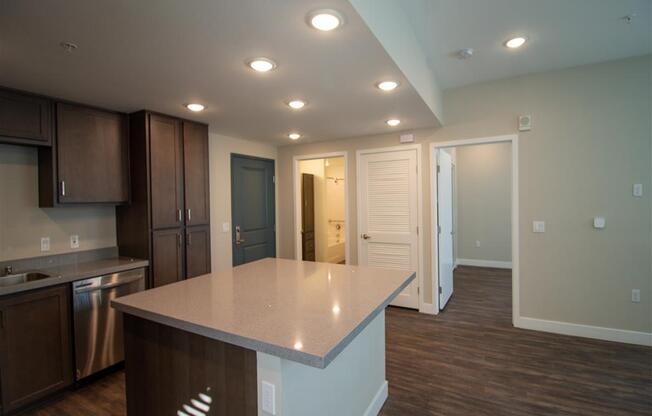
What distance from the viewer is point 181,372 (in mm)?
1560

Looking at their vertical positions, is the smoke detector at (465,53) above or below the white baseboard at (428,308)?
above

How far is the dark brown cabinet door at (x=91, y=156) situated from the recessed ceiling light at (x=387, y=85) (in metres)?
2.48

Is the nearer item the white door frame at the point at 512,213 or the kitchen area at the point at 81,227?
→ the kitchen area at the point at 81,227

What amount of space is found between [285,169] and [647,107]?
4.19m

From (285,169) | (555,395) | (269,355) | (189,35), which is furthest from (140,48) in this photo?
(555,395)

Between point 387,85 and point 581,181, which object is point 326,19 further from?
point 581,181

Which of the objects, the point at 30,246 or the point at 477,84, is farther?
the point at 477,84

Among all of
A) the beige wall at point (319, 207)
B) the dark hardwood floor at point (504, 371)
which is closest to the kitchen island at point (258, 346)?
the dark hardwood floor at point (504, 371)

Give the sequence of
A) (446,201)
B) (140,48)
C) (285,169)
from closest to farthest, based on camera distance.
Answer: (140,48)
(446,201)
(285,169)

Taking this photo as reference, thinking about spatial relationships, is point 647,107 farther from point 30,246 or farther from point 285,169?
point 30,246

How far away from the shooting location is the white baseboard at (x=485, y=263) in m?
6.32

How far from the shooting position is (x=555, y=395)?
2.29 metres

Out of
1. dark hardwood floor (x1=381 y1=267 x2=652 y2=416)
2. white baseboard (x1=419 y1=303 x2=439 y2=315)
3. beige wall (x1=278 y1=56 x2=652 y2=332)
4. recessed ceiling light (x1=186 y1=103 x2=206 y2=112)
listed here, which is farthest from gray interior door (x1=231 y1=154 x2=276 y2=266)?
beige wall (x1=278 y1=56 x2=652 y2=332)

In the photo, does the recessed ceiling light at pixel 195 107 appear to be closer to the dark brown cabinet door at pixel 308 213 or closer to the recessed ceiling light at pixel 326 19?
the recessed ceiling light at pixel 326 19
